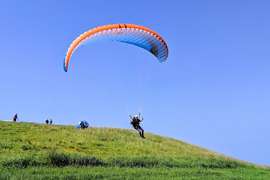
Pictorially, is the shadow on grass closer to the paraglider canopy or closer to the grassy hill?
the grassy hill

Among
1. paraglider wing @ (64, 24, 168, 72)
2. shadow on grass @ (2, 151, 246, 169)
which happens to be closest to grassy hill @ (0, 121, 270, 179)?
shadow on grass @ (2, 151, 246, 169)

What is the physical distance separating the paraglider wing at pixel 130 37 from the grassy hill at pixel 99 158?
725cm

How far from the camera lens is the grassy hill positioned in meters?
20.9

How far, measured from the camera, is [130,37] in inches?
1388

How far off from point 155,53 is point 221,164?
10553 millimetres

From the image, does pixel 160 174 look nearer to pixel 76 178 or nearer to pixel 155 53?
pixel 76 178

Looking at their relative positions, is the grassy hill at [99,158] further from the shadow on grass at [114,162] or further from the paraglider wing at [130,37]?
the paraglider wing at [130,37]

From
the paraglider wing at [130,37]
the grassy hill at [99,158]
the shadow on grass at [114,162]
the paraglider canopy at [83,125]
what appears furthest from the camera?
the paraglider canopy at [83,125]

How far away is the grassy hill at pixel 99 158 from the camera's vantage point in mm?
20875

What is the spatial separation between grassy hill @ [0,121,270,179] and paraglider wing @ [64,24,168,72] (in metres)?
7.25

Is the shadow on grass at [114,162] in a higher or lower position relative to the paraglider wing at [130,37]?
lower

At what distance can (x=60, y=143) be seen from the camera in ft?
125

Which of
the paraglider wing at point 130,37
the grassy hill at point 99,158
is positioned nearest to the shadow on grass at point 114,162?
the grassy hill at point 99,158

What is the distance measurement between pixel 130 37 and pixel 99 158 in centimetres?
1135
